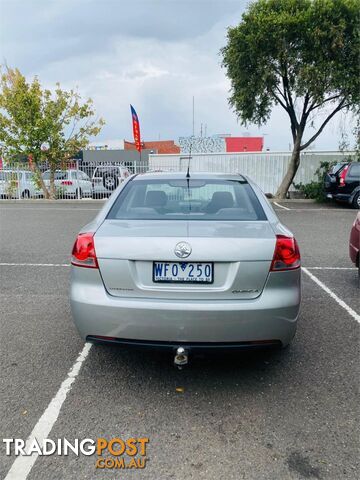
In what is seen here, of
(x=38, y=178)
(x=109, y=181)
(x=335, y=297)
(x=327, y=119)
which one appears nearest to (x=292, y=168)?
(x=327, y=119)

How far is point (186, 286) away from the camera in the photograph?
2.73m

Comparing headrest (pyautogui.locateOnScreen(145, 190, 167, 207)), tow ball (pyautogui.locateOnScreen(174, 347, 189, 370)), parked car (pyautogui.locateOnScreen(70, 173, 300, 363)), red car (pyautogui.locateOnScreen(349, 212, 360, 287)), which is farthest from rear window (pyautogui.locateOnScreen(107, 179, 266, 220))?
red car (pyautogui.locateOnScreen(349, 212, 360, 287))

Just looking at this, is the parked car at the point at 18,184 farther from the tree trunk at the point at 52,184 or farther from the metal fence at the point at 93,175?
the tree trunk at the point at 52,184

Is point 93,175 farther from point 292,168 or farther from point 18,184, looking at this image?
point 292,168

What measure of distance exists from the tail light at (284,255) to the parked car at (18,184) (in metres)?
19.0

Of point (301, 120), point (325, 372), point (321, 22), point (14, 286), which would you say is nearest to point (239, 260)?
point (325, 372)

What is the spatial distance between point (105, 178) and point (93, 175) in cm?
64

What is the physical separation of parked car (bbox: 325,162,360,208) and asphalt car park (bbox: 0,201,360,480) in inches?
442

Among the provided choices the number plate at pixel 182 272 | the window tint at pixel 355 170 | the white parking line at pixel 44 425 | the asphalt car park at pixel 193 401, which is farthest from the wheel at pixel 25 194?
the number plate at pixel 182 272

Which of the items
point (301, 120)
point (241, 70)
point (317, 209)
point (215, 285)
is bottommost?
point (317, 209)

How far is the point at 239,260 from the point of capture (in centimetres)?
271

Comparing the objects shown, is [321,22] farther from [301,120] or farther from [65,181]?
[65,181]

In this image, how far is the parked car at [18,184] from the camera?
20.1m

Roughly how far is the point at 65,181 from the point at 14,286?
15.6 meters
